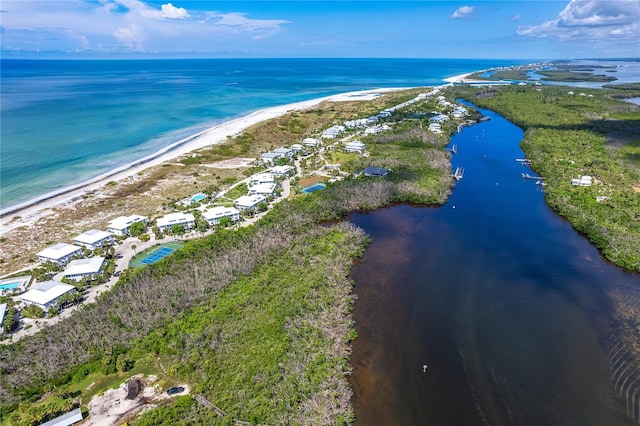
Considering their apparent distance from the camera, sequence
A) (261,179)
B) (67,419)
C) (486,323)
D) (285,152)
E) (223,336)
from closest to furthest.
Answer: (67,419)
(223,336)
(486,323)
(261,179)
(285,152)

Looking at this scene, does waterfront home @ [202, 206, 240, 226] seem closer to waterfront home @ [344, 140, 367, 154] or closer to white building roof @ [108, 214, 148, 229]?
white building roof @ [108, 214, 148, 229]

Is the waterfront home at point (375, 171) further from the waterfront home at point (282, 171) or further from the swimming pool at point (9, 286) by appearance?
the swimming pool at point (9, 286)

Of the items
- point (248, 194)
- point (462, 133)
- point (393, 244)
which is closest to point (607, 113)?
point (462, 133)

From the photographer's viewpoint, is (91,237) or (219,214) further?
(219,214)

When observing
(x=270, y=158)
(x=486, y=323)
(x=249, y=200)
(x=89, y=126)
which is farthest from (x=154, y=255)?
(x=89, y=126)

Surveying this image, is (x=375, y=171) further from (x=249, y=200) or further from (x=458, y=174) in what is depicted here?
(x=249, y=200)

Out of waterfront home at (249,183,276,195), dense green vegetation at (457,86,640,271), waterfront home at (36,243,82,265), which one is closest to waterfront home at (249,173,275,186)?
waterfront home at (249,183,276,195)
